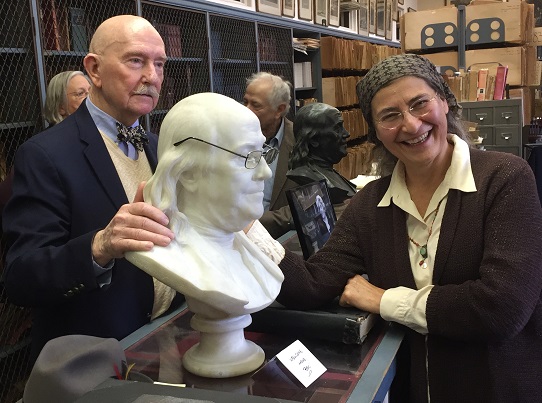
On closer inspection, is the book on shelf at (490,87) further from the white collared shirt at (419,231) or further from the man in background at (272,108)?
the white collared shirt at (419,231)

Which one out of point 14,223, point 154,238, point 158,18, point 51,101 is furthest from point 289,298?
point 158,18

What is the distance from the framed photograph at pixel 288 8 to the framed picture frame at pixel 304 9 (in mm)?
208

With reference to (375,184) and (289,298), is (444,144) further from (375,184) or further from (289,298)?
(289,298)

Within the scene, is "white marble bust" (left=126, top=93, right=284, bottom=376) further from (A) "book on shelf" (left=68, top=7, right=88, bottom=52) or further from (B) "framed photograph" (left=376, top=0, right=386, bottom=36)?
(B) "framed photograph" (left=376, top=0, right=386, bottom=36)

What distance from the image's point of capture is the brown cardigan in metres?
1.41

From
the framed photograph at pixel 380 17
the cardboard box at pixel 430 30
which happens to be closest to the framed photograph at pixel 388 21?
the framed photograph at pixel 380 17

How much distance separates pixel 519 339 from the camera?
148 cm

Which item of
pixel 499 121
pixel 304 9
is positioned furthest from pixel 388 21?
pixel 499 121

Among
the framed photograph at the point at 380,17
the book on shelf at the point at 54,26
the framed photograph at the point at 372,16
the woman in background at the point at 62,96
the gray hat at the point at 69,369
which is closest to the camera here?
the gray hat at the point at 69,369

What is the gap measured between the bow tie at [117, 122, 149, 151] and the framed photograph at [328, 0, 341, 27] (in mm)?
5989

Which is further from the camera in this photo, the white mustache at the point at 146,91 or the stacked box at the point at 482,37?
the stacked box at the point at 482,37

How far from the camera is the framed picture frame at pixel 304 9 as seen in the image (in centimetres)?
653

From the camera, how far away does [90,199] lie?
1709mm

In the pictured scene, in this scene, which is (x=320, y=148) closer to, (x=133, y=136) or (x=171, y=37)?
(x=133, y=136)
